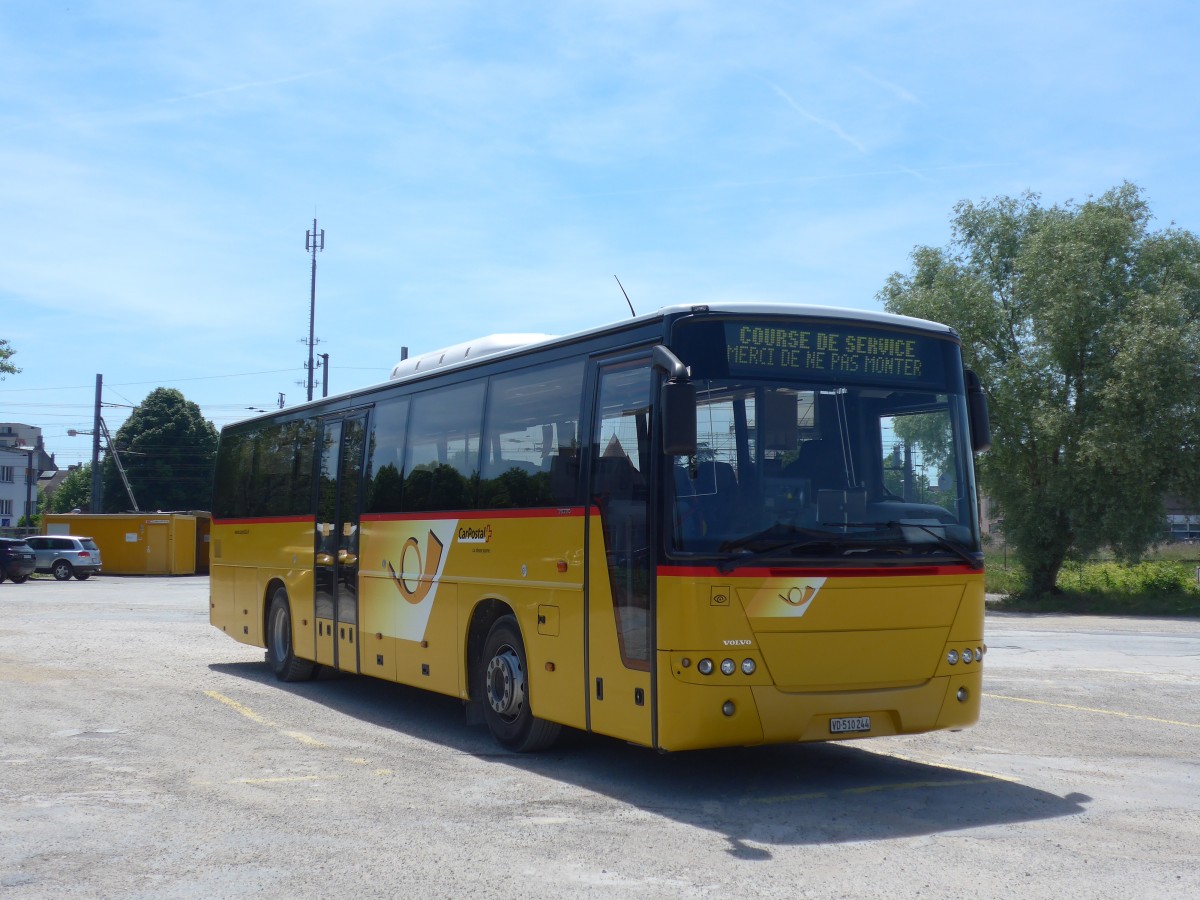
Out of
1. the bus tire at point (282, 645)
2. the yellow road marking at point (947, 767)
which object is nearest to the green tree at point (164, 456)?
the bus tire at point (282, 645)

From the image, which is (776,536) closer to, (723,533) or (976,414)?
(723,533)

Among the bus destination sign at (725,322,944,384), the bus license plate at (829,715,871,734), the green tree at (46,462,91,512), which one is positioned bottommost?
the bus license plate at (829,715,871,734)

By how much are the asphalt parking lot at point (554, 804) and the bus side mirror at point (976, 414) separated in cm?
236

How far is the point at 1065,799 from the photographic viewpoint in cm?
818

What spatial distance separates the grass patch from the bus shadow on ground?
88.6ft

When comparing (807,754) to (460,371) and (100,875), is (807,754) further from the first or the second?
(100,875)

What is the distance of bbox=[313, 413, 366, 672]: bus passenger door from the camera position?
1316 cm

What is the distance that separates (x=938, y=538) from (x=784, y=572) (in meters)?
1.29

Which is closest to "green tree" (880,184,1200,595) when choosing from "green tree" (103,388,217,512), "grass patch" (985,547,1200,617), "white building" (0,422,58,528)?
"grass patch" (985,547,1200,617)

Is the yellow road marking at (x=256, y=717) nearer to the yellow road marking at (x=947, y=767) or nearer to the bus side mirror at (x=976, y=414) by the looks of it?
the yellow road marking at (x=947, y=767)

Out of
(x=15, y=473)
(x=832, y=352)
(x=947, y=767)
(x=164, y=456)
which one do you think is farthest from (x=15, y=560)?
(x=15, y=473)

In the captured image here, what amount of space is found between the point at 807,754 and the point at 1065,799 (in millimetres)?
2344

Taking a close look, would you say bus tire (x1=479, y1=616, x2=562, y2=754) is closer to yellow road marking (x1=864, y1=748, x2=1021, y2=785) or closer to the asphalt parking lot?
the asphalt parking lot

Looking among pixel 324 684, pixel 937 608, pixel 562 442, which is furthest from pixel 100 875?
pixel 324 684
